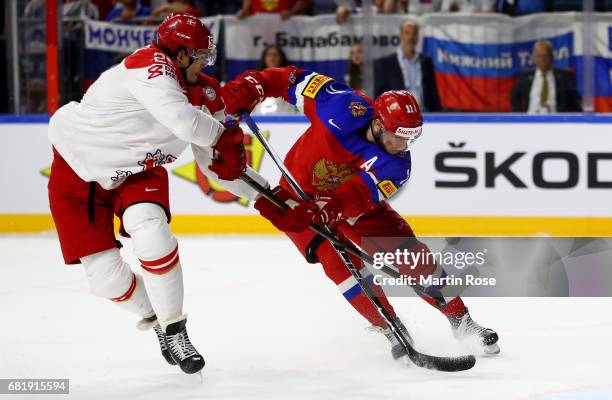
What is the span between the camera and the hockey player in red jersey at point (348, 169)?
10.9 ft

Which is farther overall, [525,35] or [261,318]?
[525,35]

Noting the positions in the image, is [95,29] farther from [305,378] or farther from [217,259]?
[305,378]

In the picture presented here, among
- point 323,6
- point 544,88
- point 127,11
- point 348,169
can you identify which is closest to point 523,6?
point 544,88

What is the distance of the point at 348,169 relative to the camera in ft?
11.8

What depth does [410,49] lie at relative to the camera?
577cm

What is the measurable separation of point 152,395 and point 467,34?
3301mm

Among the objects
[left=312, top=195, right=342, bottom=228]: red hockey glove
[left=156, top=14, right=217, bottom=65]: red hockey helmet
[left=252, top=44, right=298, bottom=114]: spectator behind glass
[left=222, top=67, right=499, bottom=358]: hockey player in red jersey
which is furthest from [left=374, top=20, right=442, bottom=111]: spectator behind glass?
[left=156, top=14, right=217, bottom=65]: red hockey helmet

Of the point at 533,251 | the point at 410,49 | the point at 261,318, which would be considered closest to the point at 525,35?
the point at 410,49

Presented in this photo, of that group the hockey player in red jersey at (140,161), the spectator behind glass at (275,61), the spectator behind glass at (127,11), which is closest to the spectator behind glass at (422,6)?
the spectator behind glass at (275,61)

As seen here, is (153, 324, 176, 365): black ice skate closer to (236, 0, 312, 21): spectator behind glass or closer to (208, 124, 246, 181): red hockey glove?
(208, 124, 246, 181): red hockey glove

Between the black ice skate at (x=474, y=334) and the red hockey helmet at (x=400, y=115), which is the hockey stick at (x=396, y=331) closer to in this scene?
the black ice skate at (x=474, y=334)

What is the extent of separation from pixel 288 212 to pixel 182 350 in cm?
53

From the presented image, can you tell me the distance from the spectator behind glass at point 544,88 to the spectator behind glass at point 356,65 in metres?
0.83

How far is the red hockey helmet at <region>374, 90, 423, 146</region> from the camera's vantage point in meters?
3.28
